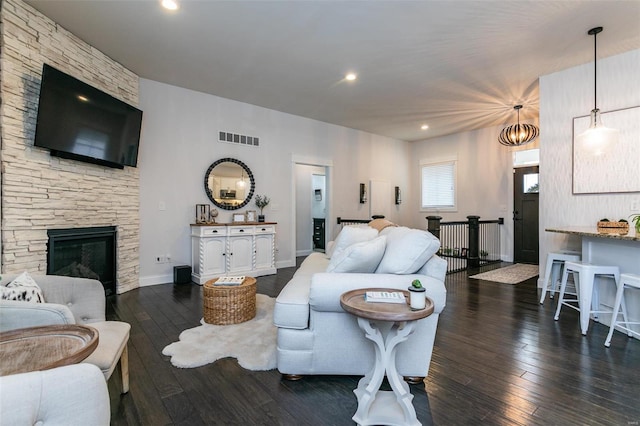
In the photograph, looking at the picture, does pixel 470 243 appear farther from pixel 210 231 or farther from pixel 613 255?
pixel 210 231

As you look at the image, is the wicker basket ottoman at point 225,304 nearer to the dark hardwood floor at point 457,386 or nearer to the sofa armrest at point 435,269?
the dark hardwood floor at point 457,386

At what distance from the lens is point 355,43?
3447 millimetres

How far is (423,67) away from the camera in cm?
402

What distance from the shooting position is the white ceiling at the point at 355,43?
287 centimetres

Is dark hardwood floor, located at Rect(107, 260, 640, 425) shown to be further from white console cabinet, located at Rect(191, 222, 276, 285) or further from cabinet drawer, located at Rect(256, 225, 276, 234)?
cabinet drawer, located at Rect(256, 225, 276, 234)

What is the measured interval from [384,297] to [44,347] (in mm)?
1603

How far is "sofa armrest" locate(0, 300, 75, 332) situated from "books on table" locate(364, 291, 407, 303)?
156 cm

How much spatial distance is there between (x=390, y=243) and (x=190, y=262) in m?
3.69

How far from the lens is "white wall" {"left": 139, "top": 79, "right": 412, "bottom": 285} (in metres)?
4.49

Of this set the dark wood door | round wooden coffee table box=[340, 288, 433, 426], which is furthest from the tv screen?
the dark wood door

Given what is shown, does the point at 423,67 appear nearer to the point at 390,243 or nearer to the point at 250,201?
the point at 390,243

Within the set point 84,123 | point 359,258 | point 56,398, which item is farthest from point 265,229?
point 56,398

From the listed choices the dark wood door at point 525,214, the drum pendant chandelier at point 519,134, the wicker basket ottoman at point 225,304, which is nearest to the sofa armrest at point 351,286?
the wicker basket ottoman at point 225,304

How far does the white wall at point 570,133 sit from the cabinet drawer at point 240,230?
14.7 ft
